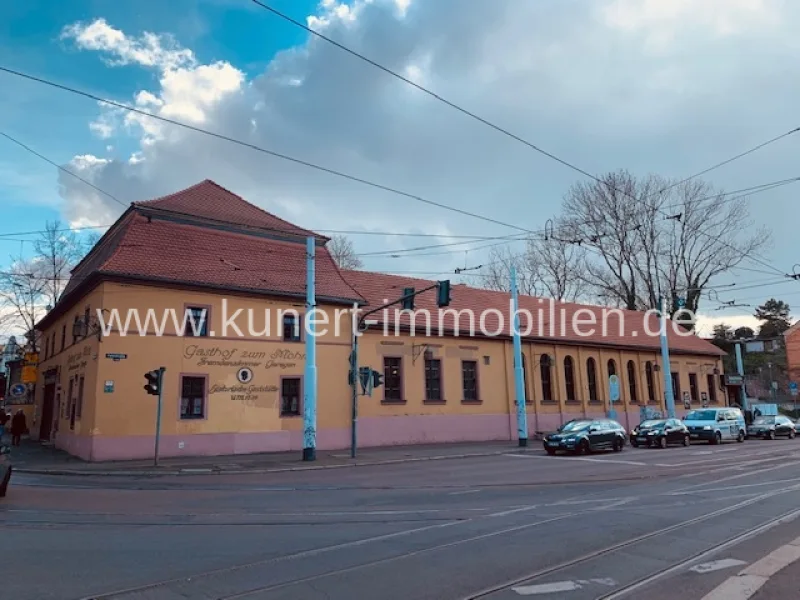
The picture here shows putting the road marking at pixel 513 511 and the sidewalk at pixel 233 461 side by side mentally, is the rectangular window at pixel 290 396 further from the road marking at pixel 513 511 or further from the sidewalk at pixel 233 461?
the road marking at pixel 513 511

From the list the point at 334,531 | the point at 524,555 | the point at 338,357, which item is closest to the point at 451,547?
the point at 524,555

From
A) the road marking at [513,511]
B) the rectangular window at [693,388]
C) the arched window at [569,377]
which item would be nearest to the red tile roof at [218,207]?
the arched window at [569,377]

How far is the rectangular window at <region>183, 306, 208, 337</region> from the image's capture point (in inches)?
962

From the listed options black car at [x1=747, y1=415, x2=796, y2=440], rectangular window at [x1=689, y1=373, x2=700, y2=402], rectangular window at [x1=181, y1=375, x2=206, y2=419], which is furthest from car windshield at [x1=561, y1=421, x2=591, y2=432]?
rectangular window at [x1=689, y1=373, x2=700, y2=402]

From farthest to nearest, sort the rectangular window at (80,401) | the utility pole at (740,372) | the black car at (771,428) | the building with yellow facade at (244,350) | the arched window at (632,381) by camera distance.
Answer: the utility pole at (740,372)
the arched window at (632,381)
the black car at (771,428)
the rectangular window at (80,401)
the building with yellow facade at (244,350)

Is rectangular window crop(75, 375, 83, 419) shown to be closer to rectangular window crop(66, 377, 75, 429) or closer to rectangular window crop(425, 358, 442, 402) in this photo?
rectangular window crop(66, 377, 75, 429)

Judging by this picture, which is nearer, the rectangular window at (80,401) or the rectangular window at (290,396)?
the rectangular window at (80,401)

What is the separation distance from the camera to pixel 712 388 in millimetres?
48875

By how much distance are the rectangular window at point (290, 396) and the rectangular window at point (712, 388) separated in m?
35.7

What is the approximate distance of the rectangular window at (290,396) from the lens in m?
26.4

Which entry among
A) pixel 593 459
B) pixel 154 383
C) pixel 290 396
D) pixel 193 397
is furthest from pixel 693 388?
pixel 154 383

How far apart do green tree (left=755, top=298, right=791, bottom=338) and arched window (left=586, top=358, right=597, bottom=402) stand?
50969 millimetres

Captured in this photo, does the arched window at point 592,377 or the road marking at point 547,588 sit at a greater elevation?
the arched window at point 592,377

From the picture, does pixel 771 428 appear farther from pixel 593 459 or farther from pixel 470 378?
pixel 593 459
